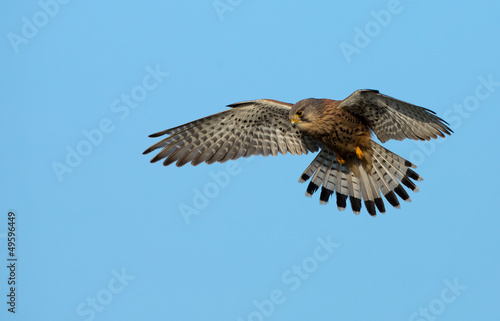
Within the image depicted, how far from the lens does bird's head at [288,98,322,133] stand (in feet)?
25.7

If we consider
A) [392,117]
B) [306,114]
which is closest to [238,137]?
[306,114]

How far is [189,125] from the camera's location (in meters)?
8.47

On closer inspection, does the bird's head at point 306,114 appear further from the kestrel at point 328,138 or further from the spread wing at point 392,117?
the spread wing at point 392,117

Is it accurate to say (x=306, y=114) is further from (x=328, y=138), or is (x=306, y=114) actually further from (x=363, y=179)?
(x=363, y=179)

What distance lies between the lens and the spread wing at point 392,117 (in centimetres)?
757

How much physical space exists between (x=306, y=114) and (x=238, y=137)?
1165mm

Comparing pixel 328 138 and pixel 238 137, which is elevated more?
pixel 238 137

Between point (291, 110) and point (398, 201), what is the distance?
176 centimetres

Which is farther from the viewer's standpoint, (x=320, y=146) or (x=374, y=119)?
(x=320, y=146)

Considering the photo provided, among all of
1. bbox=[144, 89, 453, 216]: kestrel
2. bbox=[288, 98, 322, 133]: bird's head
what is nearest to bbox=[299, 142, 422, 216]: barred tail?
bbox=[144, 89, 453, 216]: kestrel

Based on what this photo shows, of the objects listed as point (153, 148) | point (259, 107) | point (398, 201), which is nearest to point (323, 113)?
point (259, 107)

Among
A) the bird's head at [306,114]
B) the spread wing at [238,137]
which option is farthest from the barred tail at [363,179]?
the bird's head at [306,114]

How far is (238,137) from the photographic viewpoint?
8.66 metres

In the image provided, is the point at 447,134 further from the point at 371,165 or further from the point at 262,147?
the point at 262,147
